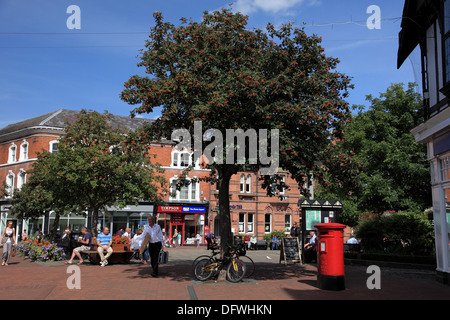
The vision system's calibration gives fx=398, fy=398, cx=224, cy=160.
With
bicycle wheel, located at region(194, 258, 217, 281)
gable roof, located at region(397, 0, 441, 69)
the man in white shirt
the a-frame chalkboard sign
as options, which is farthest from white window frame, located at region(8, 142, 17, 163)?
gable roof, located at region(397, 0, 441, 69)

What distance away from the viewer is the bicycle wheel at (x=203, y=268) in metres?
10.7

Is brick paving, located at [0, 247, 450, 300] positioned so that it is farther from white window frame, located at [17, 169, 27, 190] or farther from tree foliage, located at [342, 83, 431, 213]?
white window frame, located at [17, 169, 27, 190]

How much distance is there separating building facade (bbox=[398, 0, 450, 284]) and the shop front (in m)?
28.2

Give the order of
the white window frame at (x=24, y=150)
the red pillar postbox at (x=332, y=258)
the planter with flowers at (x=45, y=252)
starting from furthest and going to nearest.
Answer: the white window frame at (x=24, y=150)
the planter with flowers at (x=45, y=252)
the red pillar postbox at (x=332, y=258)

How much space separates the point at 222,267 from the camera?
10797 mm

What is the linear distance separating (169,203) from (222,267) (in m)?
27.6

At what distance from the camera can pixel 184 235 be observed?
38688mm

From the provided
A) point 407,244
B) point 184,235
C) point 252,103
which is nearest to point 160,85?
point 252,103

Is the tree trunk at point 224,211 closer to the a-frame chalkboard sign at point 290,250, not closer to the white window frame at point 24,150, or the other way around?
the a-frame chalkboard sign at point 290,250

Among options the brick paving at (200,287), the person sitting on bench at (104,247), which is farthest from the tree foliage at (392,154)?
the person sitting on bench at (104,247)

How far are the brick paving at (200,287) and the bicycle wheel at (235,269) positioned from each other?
0.25m

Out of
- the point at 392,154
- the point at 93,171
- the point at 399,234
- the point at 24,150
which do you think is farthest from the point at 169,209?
the point at 399,234

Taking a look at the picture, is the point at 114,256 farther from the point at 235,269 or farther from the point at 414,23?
the point at 414,23
